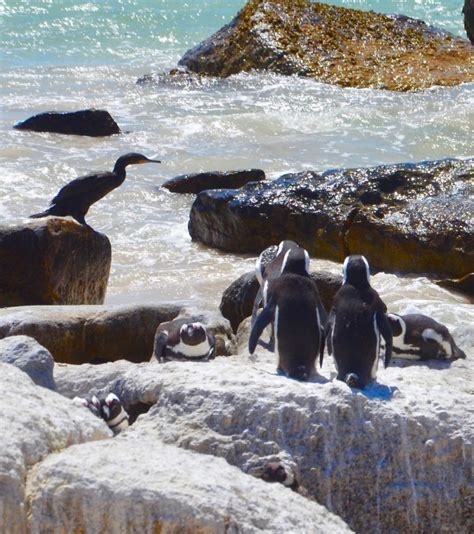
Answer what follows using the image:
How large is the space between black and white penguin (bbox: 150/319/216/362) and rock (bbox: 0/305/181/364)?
30.2 inches

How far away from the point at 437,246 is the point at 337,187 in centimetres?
130

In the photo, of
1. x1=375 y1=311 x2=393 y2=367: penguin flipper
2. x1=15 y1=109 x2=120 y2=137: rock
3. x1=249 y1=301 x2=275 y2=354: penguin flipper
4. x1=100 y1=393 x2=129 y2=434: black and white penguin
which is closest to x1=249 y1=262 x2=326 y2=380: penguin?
x1=249 y1=301 x2=275 y2=354: penguin flipper

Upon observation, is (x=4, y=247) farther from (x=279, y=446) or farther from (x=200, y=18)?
(x=200, y=18)

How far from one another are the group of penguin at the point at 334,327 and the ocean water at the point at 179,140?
51.8 inches

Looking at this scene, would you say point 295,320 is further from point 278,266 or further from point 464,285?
point 464,285

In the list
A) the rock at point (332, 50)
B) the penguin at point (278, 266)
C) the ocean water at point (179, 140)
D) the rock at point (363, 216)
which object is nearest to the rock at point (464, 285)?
the ocean water at point (179, 140)

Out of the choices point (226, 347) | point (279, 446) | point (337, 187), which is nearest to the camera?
point (279, 446)

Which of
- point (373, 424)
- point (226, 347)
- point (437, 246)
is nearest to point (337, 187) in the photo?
point (437, 246)

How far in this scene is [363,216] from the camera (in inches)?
401

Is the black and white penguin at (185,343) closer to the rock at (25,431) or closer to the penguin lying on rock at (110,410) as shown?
the penguin lying on rock at (110,410)

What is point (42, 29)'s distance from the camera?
1095 inches

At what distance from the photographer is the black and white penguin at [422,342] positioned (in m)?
5.96

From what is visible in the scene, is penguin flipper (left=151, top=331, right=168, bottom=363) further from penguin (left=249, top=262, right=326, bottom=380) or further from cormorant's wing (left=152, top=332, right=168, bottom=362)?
penguin (left=249, top=262, right=326, bottom=380)

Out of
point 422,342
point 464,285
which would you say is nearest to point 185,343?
point 422,342
